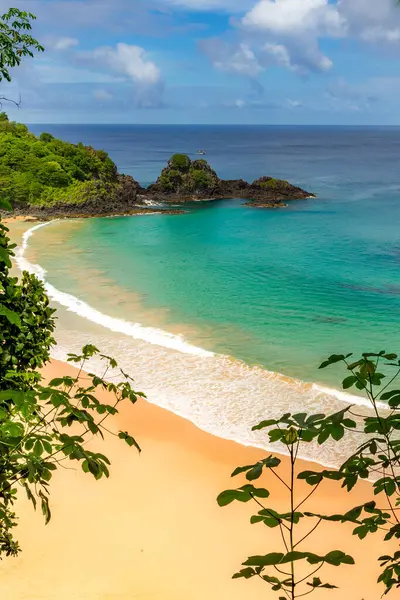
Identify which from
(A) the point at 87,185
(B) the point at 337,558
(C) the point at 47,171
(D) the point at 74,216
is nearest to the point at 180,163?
(A) the point at 87,185

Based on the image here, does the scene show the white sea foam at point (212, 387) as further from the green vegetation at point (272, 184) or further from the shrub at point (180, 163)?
the green vegetation at point (272, 184)

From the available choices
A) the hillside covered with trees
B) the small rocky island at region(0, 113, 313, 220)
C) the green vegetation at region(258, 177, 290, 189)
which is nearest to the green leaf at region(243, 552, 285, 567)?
the small rocky island at region(0, 113, 313, 220)

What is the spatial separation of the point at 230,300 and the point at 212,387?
971cm

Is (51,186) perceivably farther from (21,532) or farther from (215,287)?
(21,532)

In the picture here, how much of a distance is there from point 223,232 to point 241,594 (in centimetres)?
3685

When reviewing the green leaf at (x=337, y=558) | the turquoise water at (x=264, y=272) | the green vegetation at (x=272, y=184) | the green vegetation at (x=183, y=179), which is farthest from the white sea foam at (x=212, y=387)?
the green vegetation at (x=272, y=184)

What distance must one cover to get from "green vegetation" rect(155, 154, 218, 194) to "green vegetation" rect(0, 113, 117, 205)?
614 cm

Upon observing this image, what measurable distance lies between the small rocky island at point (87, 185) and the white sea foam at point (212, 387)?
32393 mm

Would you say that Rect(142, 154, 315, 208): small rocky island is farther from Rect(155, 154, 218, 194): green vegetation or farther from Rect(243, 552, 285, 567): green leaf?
Rect(243, 552, 285, 567): green leaf

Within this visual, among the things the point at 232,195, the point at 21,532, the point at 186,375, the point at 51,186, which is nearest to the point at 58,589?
the point at 21,532

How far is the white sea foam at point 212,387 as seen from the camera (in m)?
13.9

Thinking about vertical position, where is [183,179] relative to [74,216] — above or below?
above

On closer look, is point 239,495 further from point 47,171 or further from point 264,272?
point 47,171

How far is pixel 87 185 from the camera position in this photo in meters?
53.4
